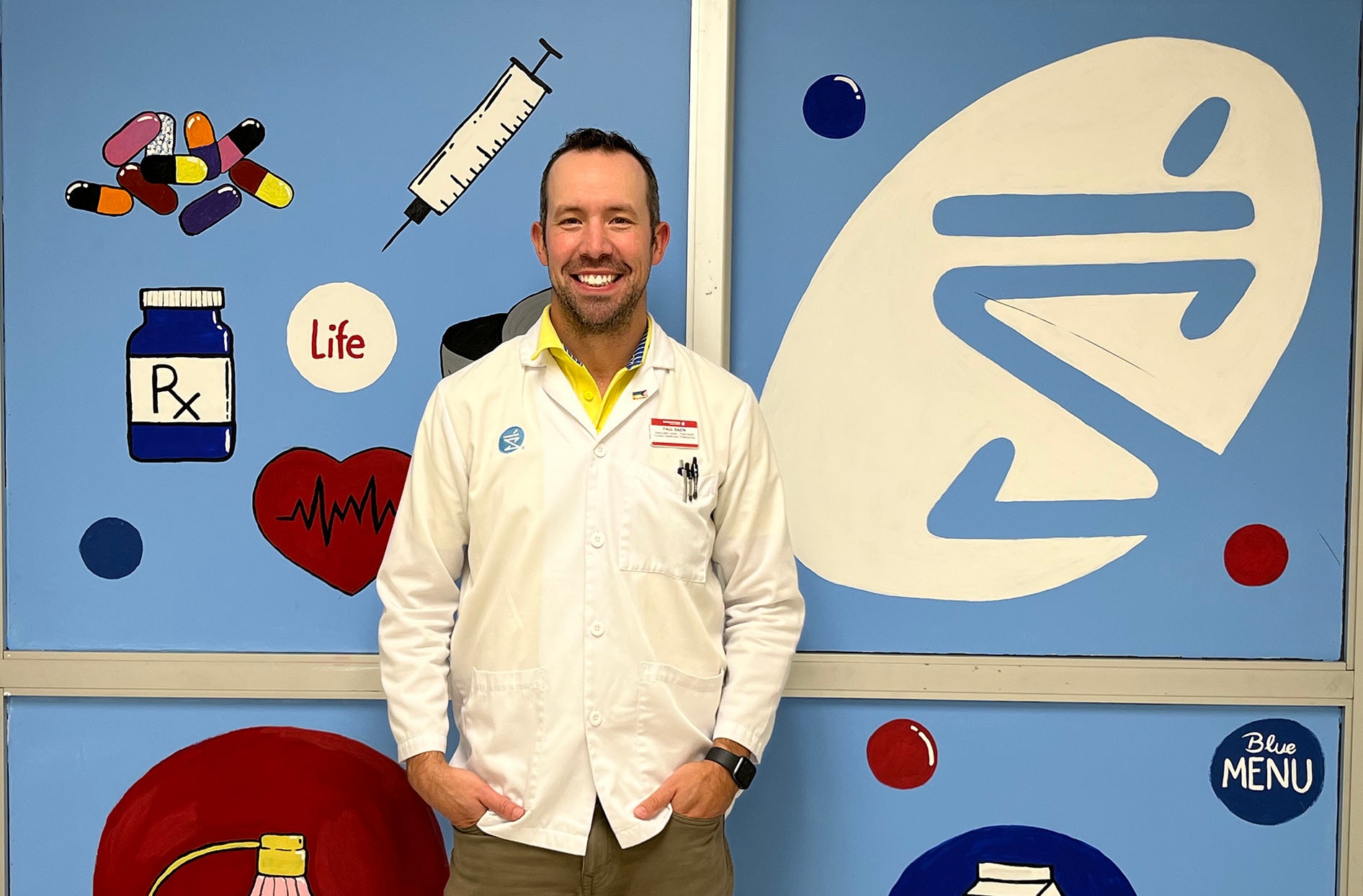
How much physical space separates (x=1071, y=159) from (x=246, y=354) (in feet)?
4.88

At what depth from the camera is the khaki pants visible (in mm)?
1323

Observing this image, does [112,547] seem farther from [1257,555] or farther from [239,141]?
[1257,555]

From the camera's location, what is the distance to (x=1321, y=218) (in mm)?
1693

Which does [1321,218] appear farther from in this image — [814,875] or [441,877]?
[441,877]

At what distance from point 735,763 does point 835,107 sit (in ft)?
3.64

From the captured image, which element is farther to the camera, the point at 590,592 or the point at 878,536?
the point at 878,536

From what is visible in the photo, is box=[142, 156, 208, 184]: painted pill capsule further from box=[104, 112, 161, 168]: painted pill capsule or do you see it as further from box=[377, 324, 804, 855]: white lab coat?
box=[377, 324, 804, 855]: white lab coat

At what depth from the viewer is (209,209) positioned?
1663 millimetres

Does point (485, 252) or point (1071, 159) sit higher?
point (1071, 159)

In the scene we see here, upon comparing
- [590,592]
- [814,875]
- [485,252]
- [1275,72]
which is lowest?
[814,875]

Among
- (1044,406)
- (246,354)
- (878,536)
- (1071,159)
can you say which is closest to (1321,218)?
(1071,159)

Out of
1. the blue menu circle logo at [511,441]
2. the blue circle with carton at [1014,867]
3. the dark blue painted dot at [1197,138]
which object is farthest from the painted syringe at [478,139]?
the blue circle with carton at [1014,867]

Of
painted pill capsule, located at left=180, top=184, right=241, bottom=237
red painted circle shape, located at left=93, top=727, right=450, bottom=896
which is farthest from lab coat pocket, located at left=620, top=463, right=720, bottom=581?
painted pill capsule, located at left=180, top=184, right=241, bottom=237

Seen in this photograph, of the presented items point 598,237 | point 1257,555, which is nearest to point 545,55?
point 598,237
